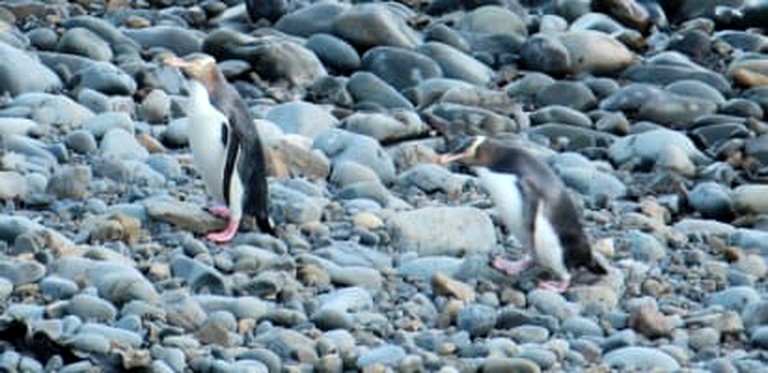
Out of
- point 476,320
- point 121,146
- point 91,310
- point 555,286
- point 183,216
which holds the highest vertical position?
point 91,310

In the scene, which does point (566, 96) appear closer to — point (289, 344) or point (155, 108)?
point (155, 108)

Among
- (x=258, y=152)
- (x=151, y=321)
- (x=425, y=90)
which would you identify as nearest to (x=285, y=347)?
(x=151, y=321)

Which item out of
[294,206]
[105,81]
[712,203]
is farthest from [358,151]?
[712,203]

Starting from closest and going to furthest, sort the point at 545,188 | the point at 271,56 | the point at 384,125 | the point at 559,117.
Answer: the point at 545,188 < the point at 384,125 < the point at 559,117 < the point at 271,56

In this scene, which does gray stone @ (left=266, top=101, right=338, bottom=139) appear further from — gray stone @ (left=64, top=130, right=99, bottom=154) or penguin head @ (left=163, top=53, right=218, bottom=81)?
penguin head @ (left=163, top=53, right=218, bottom=81)

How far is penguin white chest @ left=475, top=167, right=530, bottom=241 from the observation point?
804 centimetres

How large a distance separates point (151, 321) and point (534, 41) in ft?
19.5

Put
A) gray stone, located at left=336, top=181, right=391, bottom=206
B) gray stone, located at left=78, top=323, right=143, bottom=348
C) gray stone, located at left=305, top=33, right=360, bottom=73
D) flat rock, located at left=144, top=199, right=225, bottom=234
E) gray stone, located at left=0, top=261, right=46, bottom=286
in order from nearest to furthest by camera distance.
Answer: gray stone, located at left=78, top=323, right=143, bottom=348 → gray stone, located at left=0, top=261, right=46, bottom=286 → flat rock, located at left=144, top=199, right=225, bottom=234 → gray stone, located at left=336, top=181, right=391, bottom=206 → gray stone, located at left=305, top=33, right=360, bottom=73

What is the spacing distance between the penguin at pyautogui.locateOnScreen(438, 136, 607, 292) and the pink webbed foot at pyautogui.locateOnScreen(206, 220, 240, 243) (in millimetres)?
992

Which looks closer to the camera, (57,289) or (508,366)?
(508,366)

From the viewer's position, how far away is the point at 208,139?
850 cm

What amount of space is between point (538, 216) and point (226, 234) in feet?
4.05

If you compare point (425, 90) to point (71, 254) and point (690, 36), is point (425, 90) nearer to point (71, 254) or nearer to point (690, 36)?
point (690, 36)

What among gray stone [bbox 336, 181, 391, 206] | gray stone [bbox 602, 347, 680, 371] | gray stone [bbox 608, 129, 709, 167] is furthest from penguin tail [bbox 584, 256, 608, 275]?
gray stone [bbox 608, 129, 709, 167]
